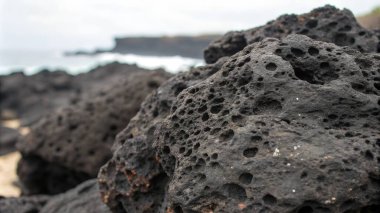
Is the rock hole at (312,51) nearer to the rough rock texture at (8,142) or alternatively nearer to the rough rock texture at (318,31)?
the rough rock texture at (318,31)

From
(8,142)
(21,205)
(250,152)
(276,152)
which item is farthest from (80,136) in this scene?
(8,142)

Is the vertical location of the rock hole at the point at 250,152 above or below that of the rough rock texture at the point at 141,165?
above

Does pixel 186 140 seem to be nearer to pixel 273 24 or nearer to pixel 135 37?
pixel 273 24

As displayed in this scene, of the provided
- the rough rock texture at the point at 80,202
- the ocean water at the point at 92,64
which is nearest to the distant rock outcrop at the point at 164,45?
the ocean water at the point at 92,64

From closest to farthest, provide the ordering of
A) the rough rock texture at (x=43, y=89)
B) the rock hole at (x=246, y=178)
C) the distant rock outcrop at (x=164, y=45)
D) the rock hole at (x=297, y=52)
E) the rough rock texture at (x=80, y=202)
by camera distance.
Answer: the rock hole at (x=246, y=178)
the rock hole at (x=297, y=52)
the rough rock texture at (x=80, y=202)
the rough rock texture at (x=43, y=89)
the distant rock outcrop at (x=164, y=45)

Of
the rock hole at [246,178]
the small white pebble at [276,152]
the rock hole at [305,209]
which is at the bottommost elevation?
the rock hole at [305,209]

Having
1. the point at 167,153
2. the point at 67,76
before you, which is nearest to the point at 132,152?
the point at 167,153

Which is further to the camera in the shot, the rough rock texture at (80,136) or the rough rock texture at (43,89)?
the rough rock texture at (43,89)

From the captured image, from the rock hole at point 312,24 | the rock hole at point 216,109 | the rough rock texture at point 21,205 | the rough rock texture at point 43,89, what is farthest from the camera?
the rough rock texture at point 43,89

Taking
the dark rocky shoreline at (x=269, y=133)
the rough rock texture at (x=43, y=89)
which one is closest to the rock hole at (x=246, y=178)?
the dark rocky shoreline at (x=269, y=133)
